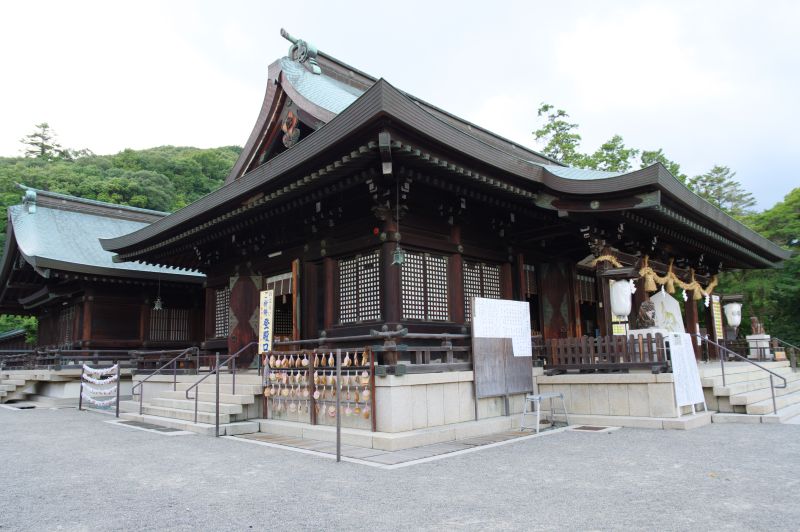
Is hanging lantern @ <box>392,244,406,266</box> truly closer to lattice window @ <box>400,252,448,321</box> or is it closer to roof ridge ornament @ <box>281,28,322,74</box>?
lattice window @ <box>400,252,448,321</box>

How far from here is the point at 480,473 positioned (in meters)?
6.18

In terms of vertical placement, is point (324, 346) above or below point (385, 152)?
below

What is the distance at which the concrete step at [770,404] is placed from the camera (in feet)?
31.8

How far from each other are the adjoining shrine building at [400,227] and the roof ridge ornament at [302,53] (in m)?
0.04

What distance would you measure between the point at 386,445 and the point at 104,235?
63.4 ft

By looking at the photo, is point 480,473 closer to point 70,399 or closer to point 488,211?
point 488,211

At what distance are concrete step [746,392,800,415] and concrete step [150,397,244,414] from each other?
30.2ft

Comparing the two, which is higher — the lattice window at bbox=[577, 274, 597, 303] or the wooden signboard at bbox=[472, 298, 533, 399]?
the lattice window at bbox=[577, 274, 597, 303]

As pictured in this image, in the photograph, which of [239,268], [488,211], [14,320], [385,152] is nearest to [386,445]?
[385,152]

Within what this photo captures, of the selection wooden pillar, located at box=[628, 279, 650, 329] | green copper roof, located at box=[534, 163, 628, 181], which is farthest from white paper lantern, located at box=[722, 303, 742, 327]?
green copper roof, located at box=[534, 163, 628, 181]

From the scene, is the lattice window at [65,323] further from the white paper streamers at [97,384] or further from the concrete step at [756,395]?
the concrete step at [756,395]

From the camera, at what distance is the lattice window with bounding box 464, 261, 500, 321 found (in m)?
11.3

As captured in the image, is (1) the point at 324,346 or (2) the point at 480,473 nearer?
(2) the point at 480,473

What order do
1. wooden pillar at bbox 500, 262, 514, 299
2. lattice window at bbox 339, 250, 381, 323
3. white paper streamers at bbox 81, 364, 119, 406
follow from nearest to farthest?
lattice window at bbox 339, 250, 381, 323
wooden pillar at bbox 500, 262, 514, 299
white paper streamers at bbox 81, 364, 119, 406
